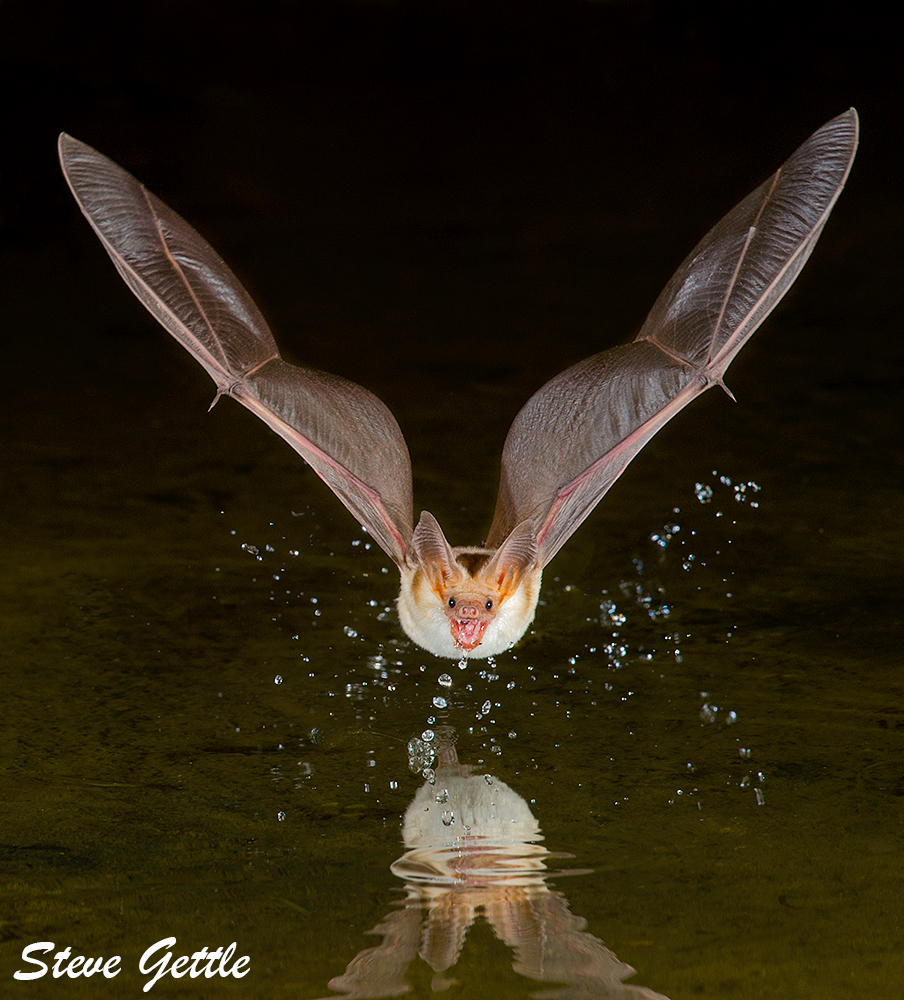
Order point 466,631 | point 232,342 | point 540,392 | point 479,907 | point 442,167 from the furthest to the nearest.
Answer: point 442,167 < point 540,392 < point 232,342 < point 466,631 < point 479,907

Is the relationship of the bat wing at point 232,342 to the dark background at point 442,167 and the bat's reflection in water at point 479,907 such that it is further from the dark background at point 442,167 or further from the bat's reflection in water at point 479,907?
the dark background at point 442,167

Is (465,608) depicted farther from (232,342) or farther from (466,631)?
(232,342)

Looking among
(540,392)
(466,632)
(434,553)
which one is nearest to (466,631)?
(466,632)

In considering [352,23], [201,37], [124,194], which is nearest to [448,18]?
[352,23]

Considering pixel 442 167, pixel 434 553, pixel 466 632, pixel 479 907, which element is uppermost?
pixel 442 167

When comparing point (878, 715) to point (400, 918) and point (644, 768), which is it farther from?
point (400, 918)

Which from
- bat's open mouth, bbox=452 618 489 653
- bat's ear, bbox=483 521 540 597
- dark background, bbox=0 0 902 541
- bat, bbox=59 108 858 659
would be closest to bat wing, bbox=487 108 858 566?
bat, bbox=59 108 858 659
